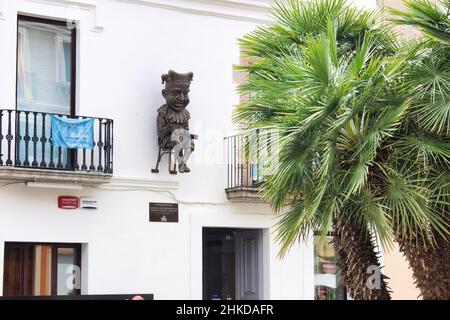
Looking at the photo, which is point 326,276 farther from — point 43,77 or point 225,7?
point 43,77

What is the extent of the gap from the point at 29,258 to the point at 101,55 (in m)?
3.58

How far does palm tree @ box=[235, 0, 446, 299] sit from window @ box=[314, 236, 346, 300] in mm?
5904

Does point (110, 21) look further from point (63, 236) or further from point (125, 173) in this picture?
point (63, 236)

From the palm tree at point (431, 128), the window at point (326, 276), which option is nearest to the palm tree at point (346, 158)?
the palm tree at point (431, 128)

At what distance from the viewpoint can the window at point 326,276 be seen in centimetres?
1535

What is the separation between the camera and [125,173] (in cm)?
1361

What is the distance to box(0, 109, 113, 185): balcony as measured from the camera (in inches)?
489

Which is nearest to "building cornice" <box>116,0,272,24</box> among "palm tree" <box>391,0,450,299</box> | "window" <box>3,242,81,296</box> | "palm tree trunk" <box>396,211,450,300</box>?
"window" <box>3,242,81,296</box>

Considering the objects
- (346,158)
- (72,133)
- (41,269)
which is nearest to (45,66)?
(72,133)

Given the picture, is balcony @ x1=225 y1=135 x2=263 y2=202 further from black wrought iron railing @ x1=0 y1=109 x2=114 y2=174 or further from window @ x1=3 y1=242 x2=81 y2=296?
window @ x1=3 y1=242 x2=81 y2=296

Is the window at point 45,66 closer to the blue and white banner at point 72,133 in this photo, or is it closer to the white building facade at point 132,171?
the white building facade at point 132,171

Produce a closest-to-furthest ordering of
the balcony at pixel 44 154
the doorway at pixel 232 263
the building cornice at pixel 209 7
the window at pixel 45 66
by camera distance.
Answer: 1. the balcony at pixel 44 154
2. the window at pixel 45 66
3. the building cornice at pixel 209 7
4. the doorway at pixel 232 263

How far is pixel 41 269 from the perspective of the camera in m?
13.0

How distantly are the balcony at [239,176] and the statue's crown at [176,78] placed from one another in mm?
1365
